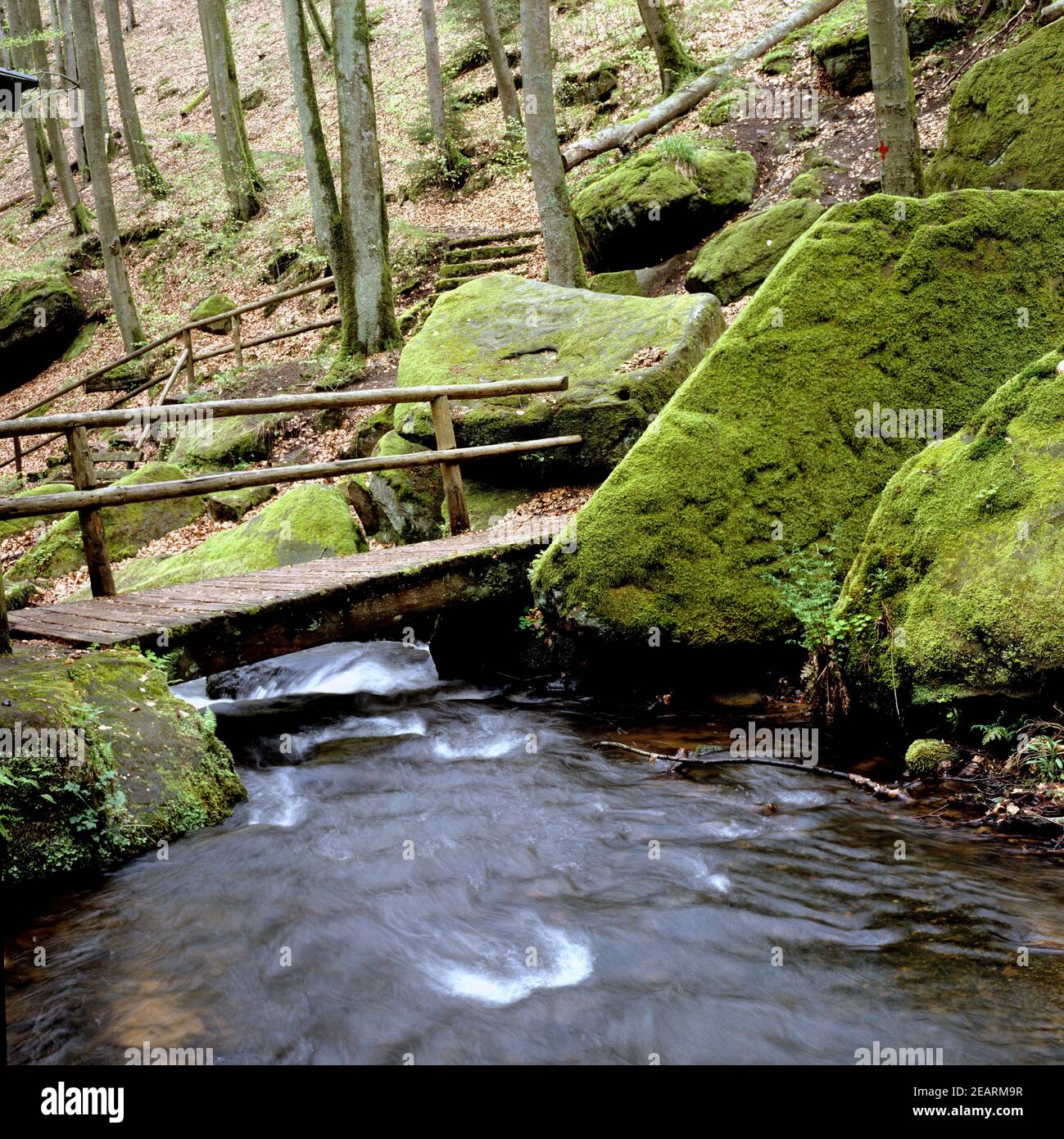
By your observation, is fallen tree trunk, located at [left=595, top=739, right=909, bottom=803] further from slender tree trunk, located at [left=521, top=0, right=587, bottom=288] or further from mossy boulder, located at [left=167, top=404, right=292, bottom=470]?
mossy boulder, located at [left=167, top=404, right=292, bottom=470]

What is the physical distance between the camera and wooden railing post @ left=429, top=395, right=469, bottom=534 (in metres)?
7.72

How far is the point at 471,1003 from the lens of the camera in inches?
125

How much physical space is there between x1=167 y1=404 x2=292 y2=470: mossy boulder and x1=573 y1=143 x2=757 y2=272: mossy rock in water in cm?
557

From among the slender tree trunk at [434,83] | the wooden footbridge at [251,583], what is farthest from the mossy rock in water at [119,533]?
the slender tree trunk at [434,83]

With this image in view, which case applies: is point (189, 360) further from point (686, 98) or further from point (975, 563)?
→ point (975, 563)

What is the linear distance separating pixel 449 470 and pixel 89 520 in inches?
118

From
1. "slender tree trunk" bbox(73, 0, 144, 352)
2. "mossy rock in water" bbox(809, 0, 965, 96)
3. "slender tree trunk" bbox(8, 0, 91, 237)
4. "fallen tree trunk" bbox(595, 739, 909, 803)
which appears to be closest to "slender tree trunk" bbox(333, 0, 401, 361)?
"slender tree trunk" bbox(73, 0, 144, 352)

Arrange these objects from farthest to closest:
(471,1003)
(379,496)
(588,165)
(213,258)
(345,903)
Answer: (213,258) < (588,165) < (379,496) < (345,903) < (471,1003)

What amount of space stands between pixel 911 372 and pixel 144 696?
16.2 ft

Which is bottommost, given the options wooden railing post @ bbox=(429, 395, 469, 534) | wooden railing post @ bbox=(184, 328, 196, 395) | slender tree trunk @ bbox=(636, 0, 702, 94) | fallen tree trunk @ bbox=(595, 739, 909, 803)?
fallen tree trunk @ bbox=(595, 739, 909, 803)

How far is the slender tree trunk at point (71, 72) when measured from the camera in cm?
2444

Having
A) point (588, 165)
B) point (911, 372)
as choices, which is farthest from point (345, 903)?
point (588, 165)

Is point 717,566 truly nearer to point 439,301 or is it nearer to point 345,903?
point 345,903

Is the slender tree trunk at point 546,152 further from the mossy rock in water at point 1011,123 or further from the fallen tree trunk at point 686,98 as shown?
the mossy rock in water at point 1011,123
